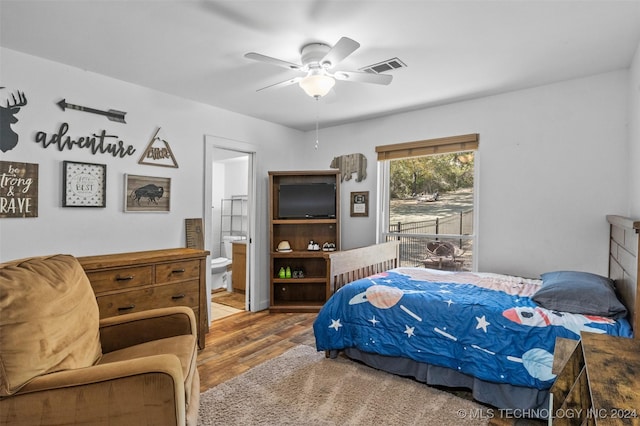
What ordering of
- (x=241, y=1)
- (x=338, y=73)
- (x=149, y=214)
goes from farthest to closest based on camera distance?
(x=149, y=214), (x=338, y=73), (x=241, y=1)

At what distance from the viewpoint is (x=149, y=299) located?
2.71m

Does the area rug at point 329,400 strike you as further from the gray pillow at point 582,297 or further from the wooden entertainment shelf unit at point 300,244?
the wooden entertainment shelf unit at point 300,244

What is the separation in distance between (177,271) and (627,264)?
3338 millimetres

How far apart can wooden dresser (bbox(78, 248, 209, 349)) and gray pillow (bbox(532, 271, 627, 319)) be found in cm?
277

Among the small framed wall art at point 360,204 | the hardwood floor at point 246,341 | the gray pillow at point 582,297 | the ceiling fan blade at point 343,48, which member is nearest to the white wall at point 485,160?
the gray pillow at point 582,297

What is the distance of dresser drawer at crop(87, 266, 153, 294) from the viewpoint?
2414mm

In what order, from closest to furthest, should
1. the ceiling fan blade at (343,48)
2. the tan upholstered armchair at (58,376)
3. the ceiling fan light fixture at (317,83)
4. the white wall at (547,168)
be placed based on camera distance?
the tan upholstered armchair at (58,376) < the ceiling fan blade at (343,48) < the ceiling fan light fixture at (317,83) < the white wall at (547,168)

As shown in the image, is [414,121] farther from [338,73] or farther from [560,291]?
[560,291]

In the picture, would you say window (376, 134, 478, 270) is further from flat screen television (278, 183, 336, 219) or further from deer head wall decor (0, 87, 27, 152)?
deer head wall decor (0, 87, 27, 152)

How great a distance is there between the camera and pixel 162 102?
3223 millimetres

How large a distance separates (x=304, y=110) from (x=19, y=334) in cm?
327

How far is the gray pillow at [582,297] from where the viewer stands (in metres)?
1.93

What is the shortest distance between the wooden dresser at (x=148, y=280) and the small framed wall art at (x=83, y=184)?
478 mm

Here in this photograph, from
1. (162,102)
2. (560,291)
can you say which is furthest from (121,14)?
(560,291)
